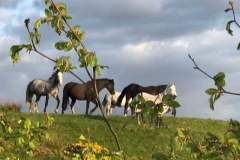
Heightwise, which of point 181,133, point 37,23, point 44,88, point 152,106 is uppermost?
point 44,88

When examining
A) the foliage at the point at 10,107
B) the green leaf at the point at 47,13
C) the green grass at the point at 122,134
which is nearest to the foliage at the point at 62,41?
the green leaf at the point at 47,13

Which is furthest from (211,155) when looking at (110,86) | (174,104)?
(110,86)

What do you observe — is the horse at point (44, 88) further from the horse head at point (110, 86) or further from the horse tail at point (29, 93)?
the horse head at point (110, 86)

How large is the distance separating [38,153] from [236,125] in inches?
483

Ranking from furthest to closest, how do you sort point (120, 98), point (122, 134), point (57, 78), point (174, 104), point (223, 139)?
point (120, 98) → point (57, 78) → point (122, 134) → point (174, 104) → point (223, 139)

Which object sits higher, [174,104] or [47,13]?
[47,13]

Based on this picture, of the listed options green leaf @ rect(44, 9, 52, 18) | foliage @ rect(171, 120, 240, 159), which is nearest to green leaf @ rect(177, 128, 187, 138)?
foliage @ rect(171, 120, 240, 159)

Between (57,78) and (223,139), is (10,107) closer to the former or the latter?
(57,78)

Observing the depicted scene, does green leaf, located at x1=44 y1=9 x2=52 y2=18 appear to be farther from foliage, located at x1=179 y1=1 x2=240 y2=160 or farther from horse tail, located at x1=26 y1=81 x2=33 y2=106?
horse tail, located at x1=26 y1=81 x2=33 y2=106

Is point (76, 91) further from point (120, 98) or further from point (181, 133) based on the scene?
point (181, 133)

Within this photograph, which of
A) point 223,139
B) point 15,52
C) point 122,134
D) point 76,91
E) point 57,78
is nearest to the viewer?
point 223,139

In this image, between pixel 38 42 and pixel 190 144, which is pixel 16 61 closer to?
pixel 38 42

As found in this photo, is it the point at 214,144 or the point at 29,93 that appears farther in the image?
Result: the point at 29,93

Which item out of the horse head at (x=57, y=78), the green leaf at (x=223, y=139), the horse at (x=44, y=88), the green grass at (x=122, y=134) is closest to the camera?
the green leaf at (x=223, y=139)
